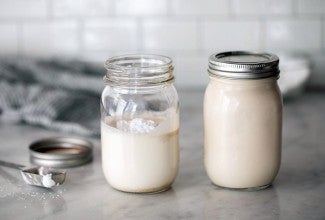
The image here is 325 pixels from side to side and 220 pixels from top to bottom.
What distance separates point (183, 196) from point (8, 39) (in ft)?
3.52

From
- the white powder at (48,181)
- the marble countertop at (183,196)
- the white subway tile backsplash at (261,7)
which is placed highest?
the white subway tile backsplash at (261,7)

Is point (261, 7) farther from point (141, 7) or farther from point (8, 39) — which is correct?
point (8, 39)

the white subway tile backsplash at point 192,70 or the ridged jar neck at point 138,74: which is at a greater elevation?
the ridged jar neck at point 138,74

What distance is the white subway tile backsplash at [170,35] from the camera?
2242mm

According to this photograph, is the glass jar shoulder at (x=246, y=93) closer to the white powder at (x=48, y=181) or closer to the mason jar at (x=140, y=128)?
the mason jar at (x=140, y=128)

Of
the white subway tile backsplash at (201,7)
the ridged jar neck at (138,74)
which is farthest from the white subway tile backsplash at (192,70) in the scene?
the ridged jar neck at (138,74)

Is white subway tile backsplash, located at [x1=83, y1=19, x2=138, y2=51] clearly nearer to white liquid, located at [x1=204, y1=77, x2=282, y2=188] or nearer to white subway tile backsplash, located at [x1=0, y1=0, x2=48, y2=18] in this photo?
white subway tile backsplash, located at [x1=0, y1=0, x2=48, y2=18]

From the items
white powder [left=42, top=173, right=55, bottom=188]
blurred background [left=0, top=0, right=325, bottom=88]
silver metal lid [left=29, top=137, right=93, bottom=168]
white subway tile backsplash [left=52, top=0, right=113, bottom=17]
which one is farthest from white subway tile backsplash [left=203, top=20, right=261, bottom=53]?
white powder [left=42, top=173, right=55, bottom=188]

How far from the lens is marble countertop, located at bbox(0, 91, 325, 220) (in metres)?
1.33

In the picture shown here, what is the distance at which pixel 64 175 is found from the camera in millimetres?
1470

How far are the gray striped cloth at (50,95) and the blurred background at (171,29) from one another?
131 millimetres

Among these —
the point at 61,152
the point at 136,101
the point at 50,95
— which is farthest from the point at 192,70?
the point at 136,101

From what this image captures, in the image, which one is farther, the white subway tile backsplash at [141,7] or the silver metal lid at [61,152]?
the white subway tile backsplash at [141,7]

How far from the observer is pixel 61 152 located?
1660 mm
